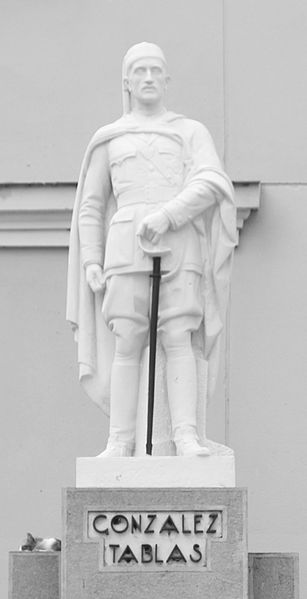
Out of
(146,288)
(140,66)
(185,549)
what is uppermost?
(140,66)

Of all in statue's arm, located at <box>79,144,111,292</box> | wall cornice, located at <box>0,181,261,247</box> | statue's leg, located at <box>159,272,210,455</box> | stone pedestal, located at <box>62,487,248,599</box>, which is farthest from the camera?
wall cornice, located at <box>0,181,261,247</box>

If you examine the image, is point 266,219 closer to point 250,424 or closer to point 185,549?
point 250,424

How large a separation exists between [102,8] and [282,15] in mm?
1050

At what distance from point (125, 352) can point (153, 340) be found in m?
0.19

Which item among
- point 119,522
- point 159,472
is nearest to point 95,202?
point 159,472

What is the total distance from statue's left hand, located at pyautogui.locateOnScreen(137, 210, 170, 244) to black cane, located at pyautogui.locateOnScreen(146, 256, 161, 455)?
11cm

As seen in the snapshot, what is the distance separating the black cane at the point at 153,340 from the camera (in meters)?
14.7

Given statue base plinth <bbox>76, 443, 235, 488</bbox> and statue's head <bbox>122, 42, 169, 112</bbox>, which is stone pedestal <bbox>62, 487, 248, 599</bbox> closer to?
statue base plinth <bbox>76, 443, 235, 488</bbox>

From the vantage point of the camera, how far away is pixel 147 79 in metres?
14.9

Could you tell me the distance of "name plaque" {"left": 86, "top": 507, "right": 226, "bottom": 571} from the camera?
1439 centimetres

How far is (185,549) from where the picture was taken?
567 inches

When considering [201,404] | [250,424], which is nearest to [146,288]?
[201,404]

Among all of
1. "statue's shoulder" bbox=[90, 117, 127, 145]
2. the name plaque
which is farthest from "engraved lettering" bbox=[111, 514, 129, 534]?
"statue's shoulder" bbox=[90, 117, 127, 145]

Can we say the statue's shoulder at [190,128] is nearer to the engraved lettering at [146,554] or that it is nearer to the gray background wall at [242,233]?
the engraved lettering at [146,554]
